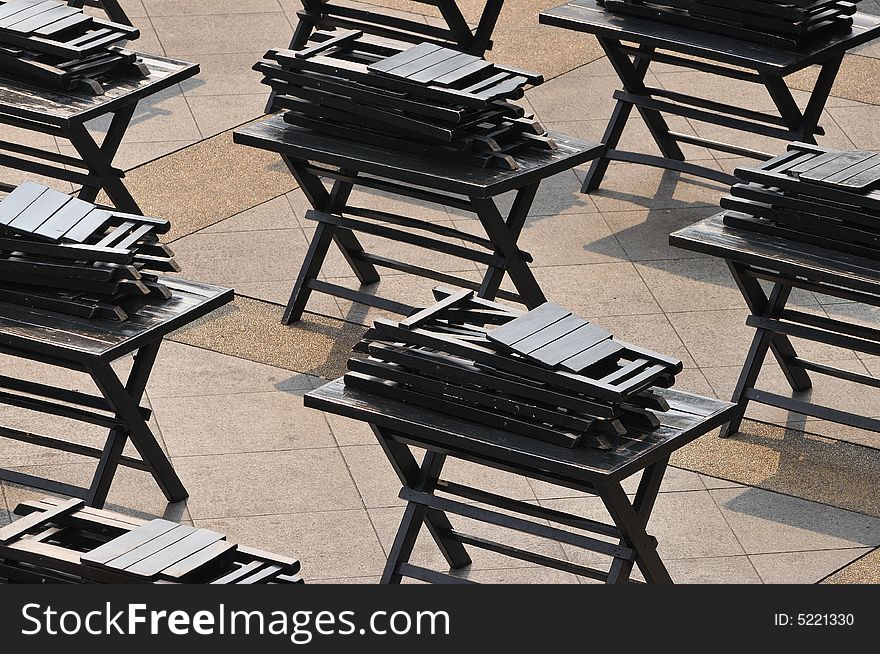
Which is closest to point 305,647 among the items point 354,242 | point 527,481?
point 527,481

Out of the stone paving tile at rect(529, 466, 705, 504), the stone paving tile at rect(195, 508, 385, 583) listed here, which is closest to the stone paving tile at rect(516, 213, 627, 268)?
the stone paving tile at rect(529, 466, 705, 504)

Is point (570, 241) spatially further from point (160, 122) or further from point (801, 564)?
point (801, 564)

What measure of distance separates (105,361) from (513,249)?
6.67ft

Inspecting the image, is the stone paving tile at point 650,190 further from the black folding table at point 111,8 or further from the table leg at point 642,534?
the table leg at point 642,534

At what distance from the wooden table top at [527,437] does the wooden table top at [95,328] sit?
25.9 inches

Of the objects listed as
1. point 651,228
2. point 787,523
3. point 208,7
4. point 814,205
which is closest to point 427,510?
point 787,523

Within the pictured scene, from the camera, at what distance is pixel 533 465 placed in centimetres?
469

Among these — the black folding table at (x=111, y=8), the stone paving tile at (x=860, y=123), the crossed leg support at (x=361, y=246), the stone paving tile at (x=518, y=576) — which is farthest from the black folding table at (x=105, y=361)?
the stone paving tile at (x=860, y=123)

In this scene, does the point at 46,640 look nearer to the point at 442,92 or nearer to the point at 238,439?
the point at 238,439

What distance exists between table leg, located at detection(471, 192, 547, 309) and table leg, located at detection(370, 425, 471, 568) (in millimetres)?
1386

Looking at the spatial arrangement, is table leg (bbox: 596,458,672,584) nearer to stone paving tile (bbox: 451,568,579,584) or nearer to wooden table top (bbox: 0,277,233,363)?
stone paving tile (bbox: 451,568,579,584)

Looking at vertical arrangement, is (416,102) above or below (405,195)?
above

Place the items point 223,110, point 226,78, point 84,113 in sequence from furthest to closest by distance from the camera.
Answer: point 226,78 → point 223,110 → point 84,113

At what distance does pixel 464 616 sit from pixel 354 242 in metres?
3.04
